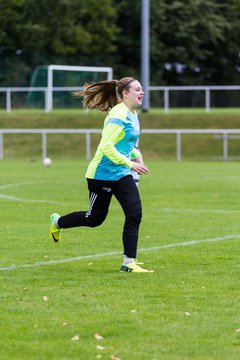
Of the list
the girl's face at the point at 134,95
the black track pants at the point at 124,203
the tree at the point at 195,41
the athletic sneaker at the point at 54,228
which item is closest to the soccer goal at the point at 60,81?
the tree at the point at 195,41

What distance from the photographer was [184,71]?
191 ft

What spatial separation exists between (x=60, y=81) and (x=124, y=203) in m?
33.4

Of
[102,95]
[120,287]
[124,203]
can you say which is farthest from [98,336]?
[102,95]

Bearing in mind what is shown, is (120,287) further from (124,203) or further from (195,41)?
(195,41)

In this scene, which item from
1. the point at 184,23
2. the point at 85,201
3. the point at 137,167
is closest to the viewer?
the point at 137,167

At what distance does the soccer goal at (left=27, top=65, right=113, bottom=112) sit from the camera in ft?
134

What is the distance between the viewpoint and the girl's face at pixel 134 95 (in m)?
9.73

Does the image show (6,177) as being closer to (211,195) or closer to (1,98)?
(211,195)

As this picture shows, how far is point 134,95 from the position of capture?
9742 millimetres

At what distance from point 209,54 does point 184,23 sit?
2482mm

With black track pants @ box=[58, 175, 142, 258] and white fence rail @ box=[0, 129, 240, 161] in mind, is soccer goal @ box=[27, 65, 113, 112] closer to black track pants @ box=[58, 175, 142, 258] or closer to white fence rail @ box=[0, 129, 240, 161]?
white fence rail @ box=[0, 129, 240, 161]

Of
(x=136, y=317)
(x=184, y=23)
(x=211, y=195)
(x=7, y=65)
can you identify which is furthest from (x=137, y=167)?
(x=184, y=23)

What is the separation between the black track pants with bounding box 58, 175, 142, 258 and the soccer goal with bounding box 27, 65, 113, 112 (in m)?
29.9

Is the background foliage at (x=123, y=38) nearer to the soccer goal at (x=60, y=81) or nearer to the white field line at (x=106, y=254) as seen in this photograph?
the soccer goal at (x=60, y=81)
